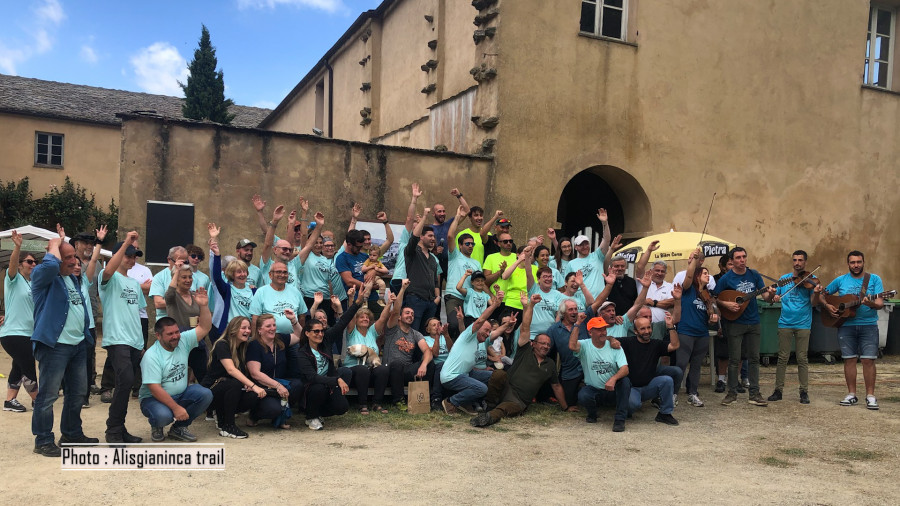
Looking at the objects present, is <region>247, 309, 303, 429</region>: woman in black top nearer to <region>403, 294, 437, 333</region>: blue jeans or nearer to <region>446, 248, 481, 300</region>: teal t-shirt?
<region>403, 294, 437, 333</region>: blue jeans

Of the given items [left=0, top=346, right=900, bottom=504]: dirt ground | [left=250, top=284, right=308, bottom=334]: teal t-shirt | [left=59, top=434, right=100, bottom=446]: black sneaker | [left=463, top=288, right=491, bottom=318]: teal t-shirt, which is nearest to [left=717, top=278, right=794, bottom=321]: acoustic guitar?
[left=0, top=346, right=900, bottom=504]: dirt ground

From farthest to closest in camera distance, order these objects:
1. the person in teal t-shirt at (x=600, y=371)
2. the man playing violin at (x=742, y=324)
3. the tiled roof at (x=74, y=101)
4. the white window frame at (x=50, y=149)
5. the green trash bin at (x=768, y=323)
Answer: the tiled roof at (x=74, y=101) → the white window frame at (x=50, y=149) → the green trash bin at (x=768, y=323) → the man playing violin at (x=742, y=324) → the person in teal t-shirt at (x=600, y=371)

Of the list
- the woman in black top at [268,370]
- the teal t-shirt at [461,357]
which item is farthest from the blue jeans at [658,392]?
the woman in black top at [268,370]

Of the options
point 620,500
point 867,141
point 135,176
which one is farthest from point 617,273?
point 867,141

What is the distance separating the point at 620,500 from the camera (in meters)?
5.31

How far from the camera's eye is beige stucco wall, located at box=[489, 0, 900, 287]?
1253 centimetres

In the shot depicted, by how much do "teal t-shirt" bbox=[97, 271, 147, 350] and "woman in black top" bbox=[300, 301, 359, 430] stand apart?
65.1 inches

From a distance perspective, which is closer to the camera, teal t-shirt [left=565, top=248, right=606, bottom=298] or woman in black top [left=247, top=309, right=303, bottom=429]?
woman in black top [left=247, top=309, right=303, bottom=429]

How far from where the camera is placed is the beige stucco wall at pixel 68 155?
24.2 meters

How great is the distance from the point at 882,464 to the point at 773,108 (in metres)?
9.72

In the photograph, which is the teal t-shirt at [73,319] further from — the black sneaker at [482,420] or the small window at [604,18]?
the small window at [604,18]

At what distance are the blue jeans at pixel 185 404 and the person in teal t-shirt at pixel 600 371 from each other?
12.9 ft

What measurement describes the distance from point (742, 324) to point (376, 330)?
465cm

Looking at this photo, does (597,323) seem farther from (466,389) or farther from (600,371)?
(466,389)
